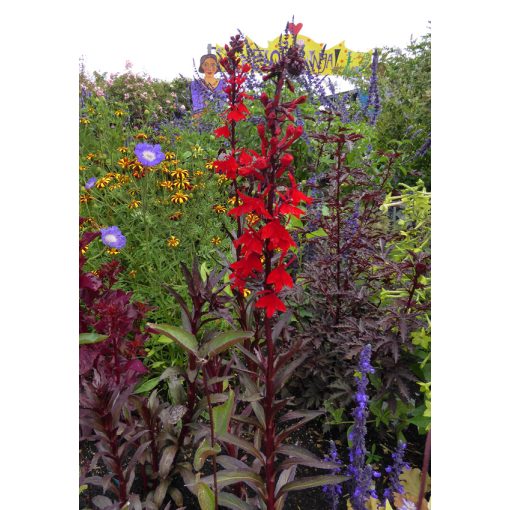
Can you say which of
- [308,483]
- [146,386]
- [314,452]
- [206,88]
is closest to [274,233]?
[308,483]

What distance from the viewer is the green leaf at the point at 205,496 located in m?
0.98

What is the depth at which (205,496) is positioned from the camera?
1.00 metres

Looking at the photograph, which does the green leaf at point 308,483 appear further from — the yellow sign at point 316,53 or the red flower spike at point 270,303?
the yellow sign at point 316,53

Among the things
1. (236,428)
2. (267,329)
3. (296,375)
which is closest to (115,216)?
(296,375)

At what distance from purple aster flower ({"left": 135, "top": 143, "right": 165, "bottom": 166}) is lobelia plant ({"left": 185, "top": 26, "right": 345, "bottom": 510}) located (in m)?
1.05

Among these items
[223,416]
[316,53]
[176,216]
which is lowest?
[223,416]

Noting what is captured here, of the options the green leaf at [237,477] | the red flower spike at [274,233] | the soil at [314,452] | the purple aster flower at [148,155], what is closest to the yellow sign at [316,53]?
the purple aster flower at [148,155]

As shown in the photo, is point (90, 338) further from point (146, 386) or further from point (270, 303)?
point (146, 386)

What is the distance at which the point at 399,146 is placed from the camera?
3.01 metres

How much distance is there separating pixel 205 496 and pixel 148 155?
1.73 m

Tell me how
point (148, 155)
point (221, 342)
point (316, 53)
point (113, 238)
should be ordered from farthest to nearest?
point (316, 53)
point (148, 155)
point (113, 238)
point (221, 342)

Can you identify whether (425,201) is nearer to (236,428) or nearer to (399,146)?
(236,428)

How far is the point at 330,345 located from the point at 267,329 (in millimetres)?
761

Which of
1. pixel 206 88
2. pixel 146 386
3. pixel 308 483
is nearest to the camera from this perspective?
pixel 308 483
